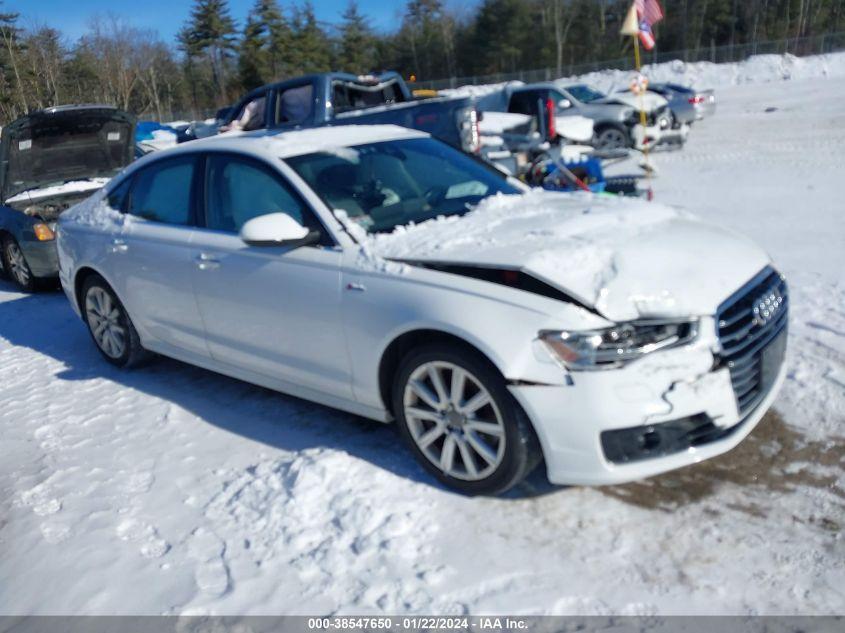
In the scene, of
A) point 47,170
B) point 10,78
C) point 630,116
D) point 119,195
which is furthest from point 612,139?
point 10,78

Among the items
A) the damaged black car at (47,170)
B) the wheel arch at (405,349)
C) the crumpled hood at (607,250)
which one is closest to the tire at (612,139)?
the damaged black car at (47,170)

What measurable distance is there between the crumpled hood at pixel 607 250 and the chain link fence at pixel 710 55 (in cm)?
4271

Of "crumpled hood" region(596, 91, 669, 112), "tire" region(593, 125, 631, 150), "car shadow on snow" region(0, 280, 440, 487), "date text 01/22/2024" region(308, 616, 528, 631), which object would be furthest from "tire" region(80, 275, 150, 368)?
"crumpled hood" region(596, 91, 669, 112)

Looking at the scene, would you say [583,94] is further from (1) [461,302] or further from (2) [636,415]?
(2) [636,415]

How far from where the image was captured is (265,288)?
4.14 metres

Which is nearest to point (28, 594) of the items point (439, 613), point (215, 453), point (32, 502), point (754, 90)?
point (32, 502)

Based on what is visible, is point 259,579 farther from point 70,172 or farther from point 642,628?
point 70,172

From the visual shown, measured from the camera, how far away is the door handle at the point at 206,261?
4.43 meters

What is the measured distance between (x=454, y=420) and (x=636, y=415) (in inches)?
31.5

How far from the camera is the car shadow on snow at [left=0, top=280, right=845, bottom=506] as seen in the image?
11.5 ft

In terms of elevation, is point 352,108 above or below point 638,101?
above

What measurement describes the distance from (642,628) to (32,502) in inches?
118

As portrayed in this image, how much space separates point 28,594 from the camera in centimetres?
323

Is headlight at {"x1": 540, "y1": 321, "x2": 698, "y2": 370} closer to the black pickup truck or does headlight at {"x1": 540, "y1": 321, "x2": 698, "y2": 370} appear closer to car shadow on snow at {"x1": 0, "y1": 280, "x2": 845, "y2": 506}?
car shadow on snow at {"x1": 0, "y1": 280, "x2": 845, "y2": 506}
